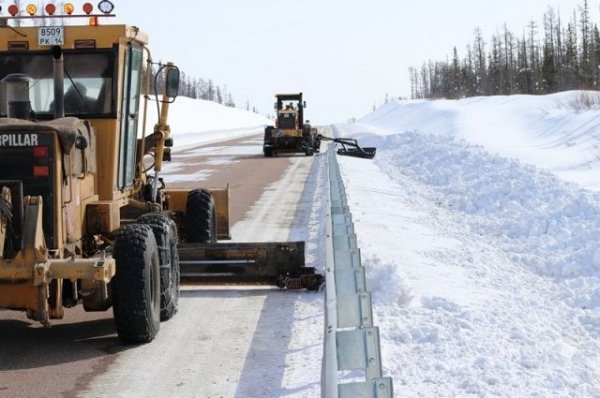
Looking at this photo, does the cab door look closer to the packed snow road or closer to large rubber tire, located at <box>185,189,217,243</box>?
the packed snow road

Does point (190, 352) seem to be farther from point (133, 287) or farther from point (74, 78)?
point (74, 78)

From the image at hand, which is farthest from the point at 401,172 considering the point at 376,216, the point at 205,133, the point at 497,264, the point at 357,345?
the point at 205,133

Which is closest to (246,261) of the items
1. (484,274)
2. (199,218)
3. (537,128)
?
(199,218)

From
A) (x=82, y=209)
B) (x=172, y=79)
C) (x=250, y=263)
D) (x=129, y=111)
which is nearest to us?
(x=82, y=209)

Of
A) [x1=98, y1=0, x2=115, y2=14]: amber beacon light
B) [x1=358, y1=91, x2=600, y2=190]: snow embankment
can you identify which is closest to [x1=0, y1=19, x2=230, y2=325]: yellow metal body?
[x1=98, y1=0, x2=115, y2=14]: amber beacon light

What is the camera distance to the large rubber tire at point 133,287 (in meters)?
6.81

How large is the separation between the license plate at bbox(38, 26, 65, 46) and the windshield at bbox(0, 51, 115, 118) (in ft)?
0.41

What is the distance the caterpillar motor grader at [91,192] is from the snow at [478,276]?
1127 mm

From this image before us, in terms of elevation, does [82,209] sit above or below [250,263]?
above

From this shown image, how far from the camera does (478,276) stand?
9727 millimetres

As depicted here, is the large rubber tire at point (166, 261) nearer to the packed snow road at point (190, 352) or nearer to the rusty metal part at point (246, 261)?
the packed snow road at point (190, 352)

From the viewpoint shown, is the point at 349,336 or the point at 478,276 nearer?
the point at 349,336

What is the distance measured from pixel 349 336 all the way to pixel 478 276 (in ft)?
19.0

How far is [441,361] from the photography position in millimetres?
6059
